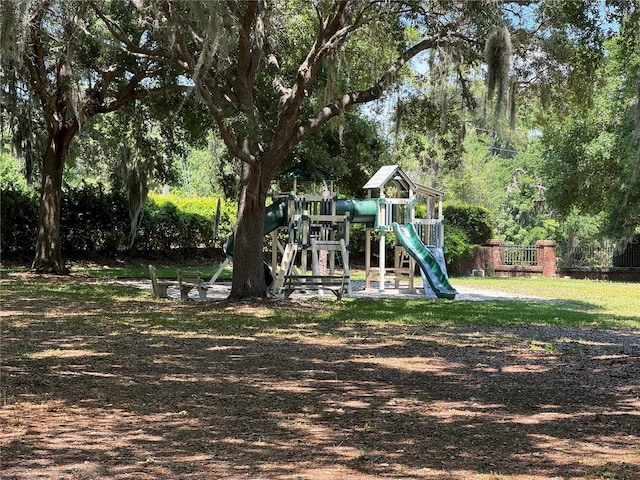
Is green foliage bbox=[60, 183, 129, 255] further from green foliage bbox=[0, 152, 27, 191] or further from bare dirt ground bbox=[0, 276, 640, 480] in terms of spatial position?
bare dirt ground bbox=[0, 276, 640, 480]

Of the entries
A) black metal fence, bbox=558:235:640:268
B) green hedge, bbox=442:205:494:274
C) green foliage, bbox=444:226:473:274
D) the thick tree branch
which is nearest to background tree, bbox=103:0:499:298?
the thick tree branch

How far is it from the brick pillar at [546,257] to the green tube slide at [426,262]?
11.0m

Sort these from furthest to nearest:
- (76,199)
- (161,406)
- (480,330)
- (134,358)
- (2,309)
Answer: (76,199)
(2,309)
(480,330)
(134,358)
(161,406)

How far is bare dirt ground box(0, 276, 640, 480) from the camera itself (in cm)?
423

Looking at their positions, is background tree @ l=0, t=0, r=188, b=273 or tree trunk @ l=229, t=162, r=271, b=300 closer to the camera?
tree trunk @ l=229, t=162, r=271, b=300

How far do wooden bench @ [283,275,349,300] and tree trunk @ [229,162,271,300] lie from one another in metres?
1.00

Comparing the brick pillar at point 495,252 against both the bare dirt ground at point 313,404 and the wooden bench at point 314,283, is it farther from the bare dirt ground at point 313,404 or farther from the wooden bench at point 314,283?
the bare dirt ground at point 313,404

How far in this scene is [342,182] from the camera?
2488 centimetres

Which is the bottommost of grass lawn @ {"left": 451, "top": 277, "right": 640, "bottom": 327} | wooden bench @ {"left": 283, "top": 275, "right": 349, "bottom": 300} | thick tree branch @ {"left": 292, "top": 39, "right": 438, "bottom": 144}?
grass lawn @ {"left": 451, "top": 277, "right": 640, "bottom": 327}

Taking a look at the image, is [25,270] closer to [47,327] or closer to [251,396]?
[47,327]

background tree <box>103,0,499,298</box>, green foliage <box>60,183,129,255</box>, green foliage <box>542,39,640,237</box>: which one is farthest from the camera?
green foliage <box>60,183,129,255</box>

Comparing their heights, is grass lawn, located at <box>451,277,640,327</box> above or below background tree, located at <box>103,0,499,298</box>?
below

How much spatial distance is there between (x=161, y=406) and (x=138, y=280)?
45.2 feet

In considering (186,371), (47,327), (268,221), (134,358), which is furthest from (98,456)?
(268,221)
